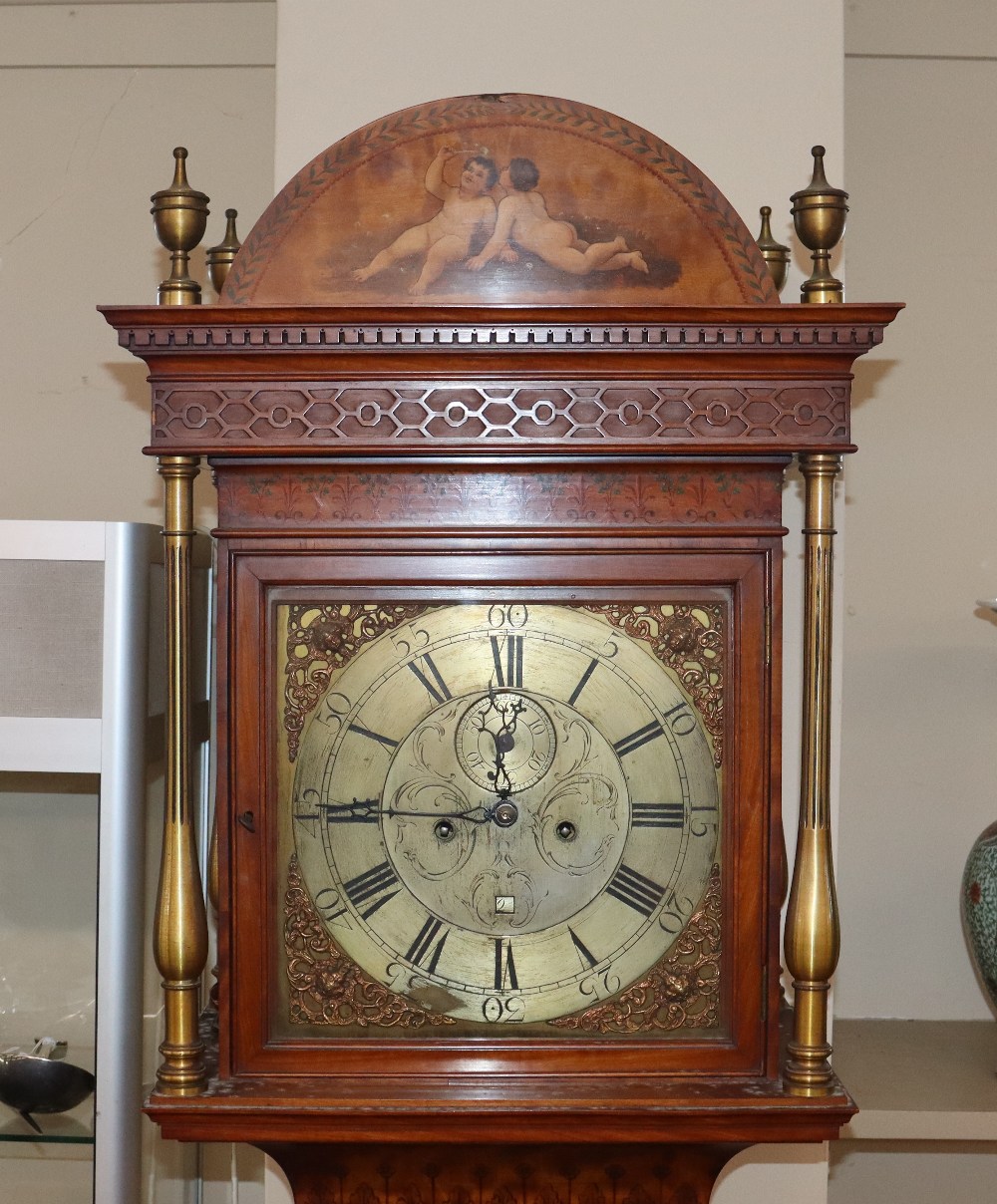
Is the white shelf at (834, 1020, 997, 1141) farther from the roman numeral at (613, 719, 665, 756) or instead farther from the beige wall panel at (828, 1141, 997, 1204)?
the roman numeral at (613, 719, 665, 756)

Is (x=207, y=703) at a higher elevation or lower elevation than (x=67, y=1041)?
higher

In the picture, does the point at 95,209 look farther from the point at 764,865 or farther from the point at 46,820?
the point at 764,865

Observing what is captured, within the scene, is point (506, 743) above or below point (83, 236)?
below

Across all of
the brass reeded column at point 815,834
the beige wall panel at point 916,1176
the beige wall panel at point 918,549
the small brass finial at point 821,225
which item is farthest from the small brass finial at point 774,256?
the beige wall panel at point 916,1176

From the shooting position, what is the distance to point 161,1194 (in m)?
1.43

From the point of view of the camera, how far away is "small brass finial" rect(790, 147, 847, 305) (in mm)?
1127

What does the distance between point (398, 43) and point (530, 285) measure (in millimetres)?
522

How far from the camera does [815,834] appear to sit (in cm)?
113

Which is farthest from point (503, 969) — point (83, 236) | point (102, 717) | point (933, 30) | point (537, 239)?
point (933, 30)

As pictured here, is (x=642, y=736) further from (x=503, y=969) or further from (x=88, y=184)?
(x=88, y=184)

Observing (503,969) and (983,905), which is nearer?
(503,969)

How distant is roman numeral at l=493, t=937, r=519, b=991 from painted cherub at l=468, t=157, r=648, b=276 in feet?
2.12

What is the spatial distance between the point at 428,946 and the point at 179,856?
250 mm

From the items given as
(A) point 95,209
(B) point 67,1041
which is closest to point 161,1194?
(B) point 67,1041
